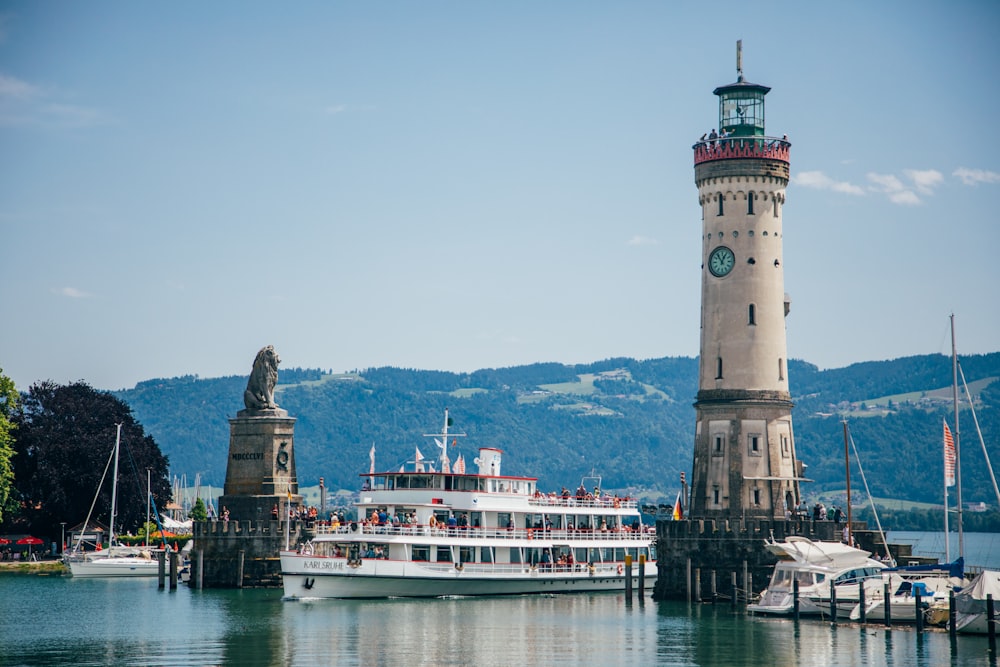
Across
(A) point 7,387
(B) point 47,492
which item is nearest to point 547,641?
(A) point 7,387

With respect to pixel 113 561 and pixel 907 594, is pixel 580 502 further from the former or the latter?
pixel 113 561

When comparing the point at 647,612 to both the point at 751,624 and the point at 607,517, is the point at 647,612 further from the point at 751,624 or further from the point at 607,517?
the point at 607,517

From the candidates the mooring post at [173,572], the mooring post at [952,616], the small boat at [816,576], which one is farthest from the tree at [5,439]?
the mooring post at [952,616]

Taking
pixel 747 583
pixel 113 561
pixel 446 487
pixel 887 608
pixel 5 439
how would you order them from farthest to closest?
pixel 113 561 → pixel 5 439 → pixel 446 487 → pixel 747 583 → pixel 887 608

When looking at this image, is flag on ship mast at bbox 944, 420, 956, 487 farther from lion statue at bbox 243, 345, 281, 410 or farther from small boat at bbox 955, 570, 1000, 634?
lion statue at bbox 243, 345, 281, 410

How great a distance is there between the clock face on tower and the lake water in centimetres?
1596

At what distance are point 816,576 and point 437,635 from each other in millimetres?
16702

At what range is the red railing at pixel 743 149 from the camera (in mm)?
70438

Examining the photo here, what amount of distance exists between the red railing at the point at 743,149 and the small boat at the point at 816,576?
738 inches

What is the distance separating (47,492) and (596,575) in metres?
43.5

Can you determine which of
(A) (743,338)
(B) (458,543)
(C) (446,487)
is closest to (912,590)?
(A) (743,338)

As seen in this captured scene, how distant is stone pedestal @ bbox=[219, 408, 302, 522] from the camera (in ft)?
253

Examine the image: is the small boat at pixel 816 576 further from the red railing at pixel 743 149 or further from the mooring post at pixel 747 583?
the red railing at pixel 743 149

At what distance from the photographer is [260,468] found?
77875mm
